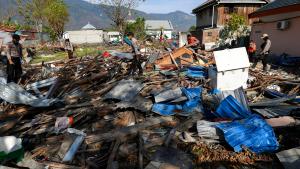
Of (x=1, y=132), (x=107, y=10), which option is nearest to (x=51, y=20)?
(x=107, y=10)

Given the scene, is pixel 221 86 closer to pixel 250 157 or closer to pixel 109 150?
pixel 250 157

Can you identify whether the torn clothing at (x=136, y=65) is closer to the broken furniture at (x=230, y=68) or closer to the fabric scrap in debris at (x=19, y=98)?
the broken furniture at (x=230, y=68)

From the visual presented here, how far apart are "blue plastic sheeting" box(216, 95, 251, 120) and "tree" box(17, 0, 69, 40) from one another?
133 feet

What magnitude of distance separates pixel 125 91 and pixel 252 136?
3569 millimetres

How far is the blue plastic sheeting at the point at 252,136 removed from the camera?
430 centimetres

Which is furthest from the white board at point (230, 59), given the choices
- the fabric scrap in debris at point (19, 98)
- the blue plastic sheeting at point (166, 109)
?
the fabric scrap in debris at point (19, 98)

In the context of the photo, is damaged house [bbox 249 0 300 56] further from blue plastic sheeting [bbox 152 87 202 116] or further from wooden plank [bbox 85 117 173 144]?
wooden plank [bbox 85 117 173 144]

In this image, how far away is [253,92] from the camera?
7.66m

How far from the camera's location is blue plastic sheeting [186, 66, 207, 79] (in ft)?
28.1

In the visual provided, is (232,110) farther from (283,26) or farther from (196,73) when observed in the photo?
(283,26)

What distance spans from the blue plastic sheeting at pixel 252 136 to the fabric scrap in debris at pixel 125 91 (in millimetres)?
2792

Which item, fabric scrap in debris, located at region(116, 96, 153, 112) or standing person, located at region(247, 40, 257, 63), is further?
standing person, located at region(247, 40, 257, 63)

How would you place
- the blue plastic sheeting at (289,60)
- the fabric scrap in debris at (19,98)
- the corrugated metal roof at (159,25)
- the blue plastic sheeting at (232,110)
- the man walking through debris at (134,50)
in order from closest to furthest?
1. the blue plastic sheeting at (232,110)
2. the fabric scrap in debris at (19,98)
3. the man walking through debris at (134,50)
4. the blue plastic sheeting at (289,60)
5. the corrugated metal roof at (159,25)

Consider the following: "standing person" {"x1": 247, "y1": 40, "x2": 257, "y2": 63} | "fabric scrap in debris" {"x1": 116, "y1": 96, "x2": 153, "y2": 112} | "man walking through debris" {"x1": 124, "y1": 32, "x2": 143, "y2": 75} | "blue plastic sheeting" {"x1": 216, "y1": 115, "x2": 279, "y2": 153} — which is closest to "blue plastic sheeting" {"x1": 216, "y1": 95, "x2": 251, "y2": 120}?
"blue plastic sheeting" {"x1": 216, "y1": 115, "x2": 279, "y2": 153}
